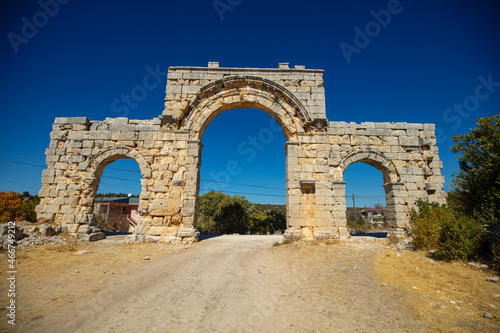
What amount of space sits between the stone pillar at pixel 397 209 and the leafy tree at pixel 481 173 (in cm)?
159

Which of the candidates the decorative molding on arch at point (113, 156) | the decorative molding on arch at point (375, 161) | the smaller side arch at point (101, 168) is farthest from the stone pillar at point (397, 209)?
the decorative molding on arch at point (113, 156)

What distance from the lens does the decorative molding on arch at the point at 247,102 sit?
30.5 feet

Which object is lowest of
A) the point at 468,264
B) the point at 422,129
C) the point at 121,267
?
the point at 121,267

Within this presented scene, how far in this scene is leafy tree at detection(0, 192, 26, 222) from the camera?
9.66 metres

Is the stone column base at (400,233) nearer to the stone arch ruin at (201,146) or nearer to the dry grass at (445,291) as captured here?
the stone arch ruin at (201,146)

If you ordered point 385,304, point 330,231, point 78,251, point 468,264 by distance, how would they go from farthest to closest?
point 330,231 → point 78,251 → point 468,264 → point 385,304

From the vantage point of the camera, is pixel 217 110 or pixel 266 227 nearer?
pixel 217 110

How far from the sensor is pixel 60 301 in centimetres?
316

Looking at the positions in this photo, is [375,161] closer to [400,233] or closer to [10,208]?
[400,233]

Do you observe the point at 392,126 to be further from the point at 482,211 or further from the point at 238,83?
the point at 238,83

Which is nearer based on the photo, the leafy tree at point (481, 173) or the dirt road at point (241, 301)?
the dirt road at point (241, 301)

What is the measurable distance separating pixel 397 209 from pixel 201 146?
8348mm

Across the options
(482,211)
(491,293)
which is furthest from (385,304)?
(482,211)

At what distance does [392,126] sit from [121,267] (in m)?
11.1
